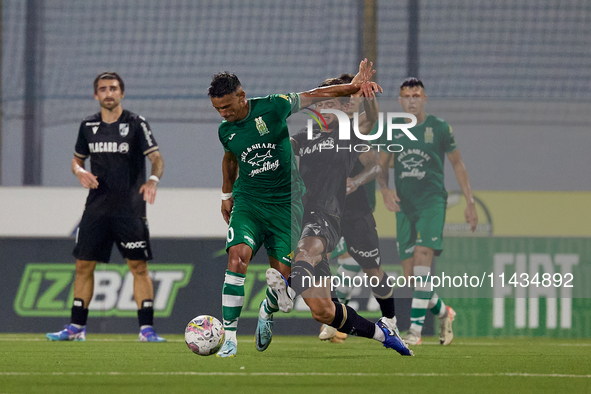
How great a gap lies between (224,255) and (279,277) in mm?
3558

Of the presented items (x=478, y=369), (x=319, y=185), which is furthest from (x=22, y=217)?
(x=478, y=369)

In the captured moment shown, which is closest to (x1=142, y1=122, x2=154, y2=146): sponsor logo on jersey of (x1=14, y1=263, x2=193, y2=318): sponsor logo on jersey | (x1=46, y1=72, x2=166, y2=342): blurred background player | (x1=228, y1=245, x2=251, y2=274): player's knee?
(x1=46, y1=72, x2=166, y2=342): blurred background player

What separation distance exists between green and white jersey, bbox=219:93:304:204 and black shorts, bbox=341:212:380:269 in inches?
50.4

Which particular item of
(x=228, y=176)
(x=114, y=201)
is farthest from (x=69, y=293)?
(x=228, y=176)

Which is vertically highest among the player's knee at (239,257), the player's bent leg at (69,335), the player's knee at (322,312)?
the player's knee at (239,257)

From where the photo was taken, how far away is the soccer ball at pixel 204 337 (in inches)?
226

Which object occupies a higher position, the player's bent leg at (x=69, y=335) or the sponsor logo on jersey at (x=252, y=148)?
the sponsor logo on jersey at (x=252, y=148)

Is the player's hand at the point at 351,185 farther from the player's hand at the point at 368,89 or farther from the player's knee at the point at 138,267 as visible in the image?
the player's knee at the point at 138,267

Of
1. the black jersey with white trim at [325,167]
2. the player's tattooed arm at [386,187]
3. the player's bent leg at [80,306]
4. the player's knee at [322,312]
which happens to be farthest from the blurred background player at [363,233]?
the player's bent leg at [80,306]

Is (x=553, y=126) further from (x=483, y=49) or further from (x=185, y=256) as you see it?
(x=185, y=256)

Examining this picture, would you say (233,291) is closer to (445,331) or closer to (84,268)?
(84,268)

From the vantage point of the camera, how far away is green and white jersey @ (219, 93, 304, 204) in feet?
19.2

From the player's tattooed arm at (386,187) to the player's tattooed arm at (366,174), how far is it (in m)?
0.36

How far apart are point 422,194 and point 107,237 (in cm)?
257
